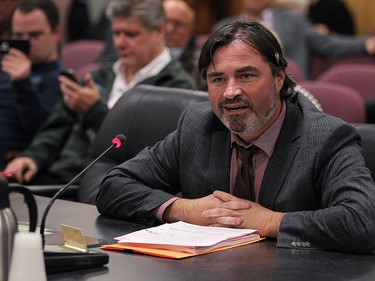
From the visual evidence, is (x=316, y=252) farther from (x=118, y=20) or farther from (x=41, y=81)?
(x=41, y=81)

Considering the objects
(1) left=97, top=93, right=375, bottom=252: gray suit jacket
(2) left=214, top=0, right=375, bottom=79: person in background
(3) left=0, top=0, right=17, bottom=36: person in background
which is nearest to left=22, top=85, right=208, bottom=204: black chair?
(1) left=97, top=93, right=375, bottom=252: gray suit jacket

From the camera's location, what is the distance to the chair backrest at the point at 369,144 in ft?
9.20

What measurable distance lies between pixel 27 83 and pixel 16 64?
11 centimetres

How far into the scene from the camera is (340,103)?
4.54 m

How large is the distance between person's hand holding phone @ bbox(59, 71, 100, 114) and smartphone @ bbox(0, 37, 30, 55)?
0.40 metres

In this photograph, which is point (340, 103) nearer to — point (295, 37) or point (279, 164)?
point (279, 164)

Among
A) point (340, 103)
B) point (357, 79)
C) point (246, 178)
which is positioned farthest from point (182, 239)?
point (357, 79)

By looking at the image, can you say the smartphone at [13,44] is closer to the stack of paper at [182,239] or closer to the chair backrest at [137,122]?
the chair backrest at [137,122]

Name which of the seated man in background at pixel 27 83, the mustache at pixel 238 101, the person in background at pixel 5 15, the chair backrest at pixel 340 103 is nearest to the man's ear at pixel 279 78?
the mustache at pixel 238 101

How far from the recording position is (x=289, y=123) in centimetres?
281

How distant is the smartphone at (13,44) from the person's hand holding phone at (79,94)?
40 cm

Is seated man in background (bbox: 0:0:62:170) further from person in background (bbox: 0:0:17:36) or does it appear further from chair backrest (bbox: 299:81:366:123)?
chair backrest (bbox: 299:81:366:123)

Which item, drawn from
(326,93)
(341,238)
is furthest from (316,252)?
(326,93)

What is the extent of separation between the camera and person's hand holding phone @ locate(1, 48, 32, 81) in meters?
4.68
